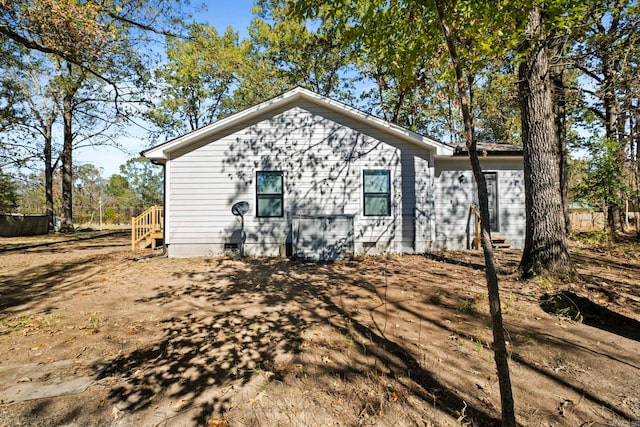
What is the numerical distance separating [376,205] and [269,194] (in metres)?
3.33

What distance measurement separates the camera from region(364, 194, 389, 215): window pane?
9.60 metres

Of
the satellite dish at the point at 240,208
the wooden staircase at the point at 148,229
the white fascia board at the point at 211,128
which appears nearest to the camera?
the white fascia board at the point at 211,128

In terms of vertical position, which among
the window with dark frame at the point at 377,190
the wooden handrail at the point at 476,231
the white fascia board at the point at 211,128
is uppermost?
the white fascia board at the point at 211,128

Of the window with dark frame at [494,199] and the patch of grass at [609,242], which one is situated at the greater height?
the window with dark frame at [494,199]

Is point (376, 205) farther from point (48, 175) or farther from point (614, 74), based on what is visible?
point (48, 175)

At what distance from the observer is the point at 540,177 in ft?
18.9

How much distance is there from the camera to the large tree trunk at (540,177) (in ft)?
18.2

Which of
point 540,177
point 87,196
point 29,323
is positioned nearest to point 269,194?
point 29,323

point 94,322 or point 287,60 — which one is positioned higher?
point 287,60

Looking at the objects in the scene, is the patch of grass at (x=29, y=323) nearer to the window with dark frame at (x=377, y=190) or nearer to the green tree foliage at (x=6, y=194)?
the window with dark frame at (x=377, y=190)

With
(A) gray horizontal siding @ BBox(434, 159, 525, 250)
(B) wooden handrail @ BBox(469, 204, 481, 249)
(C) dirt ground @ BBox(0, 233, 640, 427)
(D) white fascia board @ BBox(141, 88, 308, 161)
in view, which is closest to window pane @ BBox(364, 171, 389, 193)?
(A) gray horizontal siding @ BBox(434, 159, 525, 250)

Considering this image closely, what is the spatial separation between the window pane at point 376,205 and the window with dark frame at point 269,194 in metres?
2.63

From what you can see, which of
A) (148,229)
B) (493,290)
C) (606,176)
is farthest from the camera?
(148,229)

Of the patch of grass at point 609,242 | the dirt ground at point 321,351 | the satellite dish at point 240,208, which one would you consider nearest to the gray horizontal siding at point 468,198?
the patch of grass at point 609,242
